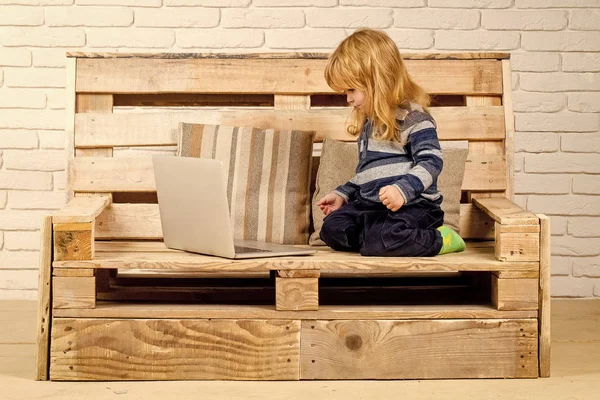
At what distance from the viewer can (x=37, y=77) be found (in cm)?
340

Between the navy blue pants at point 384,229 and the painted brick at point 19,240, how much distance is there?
4.24 feet

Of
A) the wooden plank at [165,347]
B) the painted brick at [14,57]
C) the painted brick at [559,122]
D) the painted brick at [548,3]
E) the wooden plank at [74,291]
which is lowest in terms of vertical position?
the wooden plank at [165,347]

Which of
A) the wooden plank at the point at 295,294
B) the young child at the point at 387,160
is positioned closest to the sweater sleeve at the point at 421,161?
the young child at the point at 387,160

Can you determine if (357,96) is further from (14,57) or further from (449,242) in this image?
(14,57)

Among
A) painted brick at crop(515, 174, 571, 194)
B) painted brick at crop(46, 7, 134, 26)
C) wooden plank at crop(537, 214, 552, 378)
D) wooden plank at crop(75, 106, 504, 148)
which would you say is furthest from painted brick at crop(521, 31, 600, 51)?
painted brick at crop(46, 7, 134, 26)

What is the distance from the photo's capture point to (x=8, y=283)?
3.49 meters

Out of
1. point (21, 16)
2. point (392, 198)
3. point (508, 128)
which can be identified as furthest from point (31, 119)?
point (508, 128)

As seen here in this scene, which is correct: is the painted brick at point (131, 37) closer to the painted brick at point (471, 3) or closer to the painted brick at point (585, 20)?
the painted brick at point (471, 3)

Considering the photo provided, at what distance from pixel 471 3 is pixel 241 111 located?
101 centimetres

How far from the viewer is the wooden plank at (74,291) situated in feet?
7.91

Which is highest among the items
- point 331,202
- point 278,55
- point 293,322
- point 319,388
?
point 278,55

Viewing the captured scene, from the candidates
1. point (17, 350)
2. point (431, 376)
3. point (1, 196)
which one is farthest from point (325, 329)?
point (1, 196)

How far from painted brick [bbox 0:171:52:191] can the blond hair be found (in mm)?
1342

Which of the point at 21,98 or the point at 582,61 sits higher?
the point at 582,61
